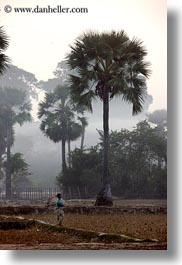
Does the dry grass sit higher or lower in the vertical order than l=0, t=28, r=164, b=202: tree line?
lower

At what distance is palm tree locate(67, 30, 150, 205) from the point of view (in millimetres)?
8375

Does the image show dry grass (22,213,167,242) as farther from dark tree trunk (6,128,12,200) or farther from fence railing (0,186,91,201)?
dark tree trunk (6,128,12,200)

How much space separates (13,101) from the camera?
831 centimetres

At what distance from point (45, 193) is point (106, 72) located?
169cm

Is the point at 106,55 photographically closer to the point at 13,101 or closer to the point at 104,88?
the point at 104,88

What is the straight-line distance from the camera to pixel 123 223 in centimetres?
828

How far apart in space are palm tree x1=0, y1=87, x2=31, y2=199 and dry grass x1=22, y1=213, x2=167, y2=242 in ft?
2.45

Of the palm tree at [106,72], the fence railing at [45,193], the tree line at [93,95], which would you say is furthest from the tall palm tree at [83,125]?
the fence railing at [45,193]

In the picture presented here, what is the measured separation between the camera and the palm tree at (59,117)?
8336mm

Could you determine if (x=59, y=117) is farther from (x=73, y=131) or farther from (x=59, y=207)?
(x=59, y=207)

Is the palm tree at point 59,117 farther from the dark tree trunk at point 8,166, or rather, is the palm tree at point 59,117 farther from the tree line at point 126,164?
Result: the dark tree trunk at point 8,166

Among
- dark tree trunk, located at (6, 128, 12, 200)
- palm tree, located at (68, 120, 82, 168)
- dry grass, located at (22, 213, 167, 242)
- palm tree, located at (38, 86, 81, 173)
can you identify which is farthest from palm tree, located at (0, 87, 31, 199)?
dry grass, located at (22, 213, 167, 242)

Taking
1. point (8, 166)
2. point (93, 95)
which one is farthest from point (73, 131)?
point (8, 166)

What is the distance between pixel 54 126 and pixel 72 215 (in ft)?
3.68
